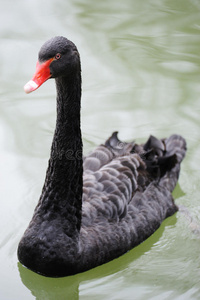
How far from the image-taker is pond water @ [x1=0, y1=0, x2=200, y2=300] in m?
3.91

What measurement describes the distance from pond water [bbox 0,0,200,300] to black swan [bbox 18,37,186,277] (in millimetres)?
156

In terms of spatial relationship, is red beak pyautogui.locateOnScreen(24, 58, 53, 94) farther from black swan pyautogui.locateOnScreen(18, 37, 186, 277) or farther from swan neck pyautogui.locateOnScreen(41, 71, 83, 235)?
swan neck pyautogui.locateOnScreen(41, 71, 83, 235)

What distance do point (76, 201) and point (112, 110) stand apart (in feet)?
7.30

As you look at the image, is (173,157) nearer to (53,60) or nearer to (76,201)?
(76,201)

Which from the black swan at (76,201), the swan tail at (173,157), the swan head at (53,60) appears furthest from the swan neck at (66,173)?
the swan tail at (173,157)

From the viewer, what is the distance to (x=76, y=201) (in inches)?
152

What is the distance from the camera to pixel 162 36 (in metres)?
7.55

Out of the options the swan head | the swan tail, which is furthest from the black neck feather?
the swan tail

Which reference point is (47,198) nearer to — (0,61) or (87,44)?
(0,61)

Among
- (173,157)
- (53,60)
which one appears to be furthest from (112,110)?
(53,60)

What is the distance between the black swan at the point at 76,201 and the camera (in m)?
3.57

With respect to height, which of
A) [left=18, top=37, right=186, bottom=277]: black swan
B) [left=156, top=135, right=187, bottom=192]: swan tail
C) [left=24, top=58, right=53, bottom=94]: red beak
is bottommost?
[left=156, top=135, right=187, bottom=192]: swan tail

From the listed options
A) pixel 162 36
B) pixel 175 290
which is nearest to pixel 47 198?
pixel 175 290

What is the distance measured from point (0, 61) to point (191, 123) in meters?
2.31
